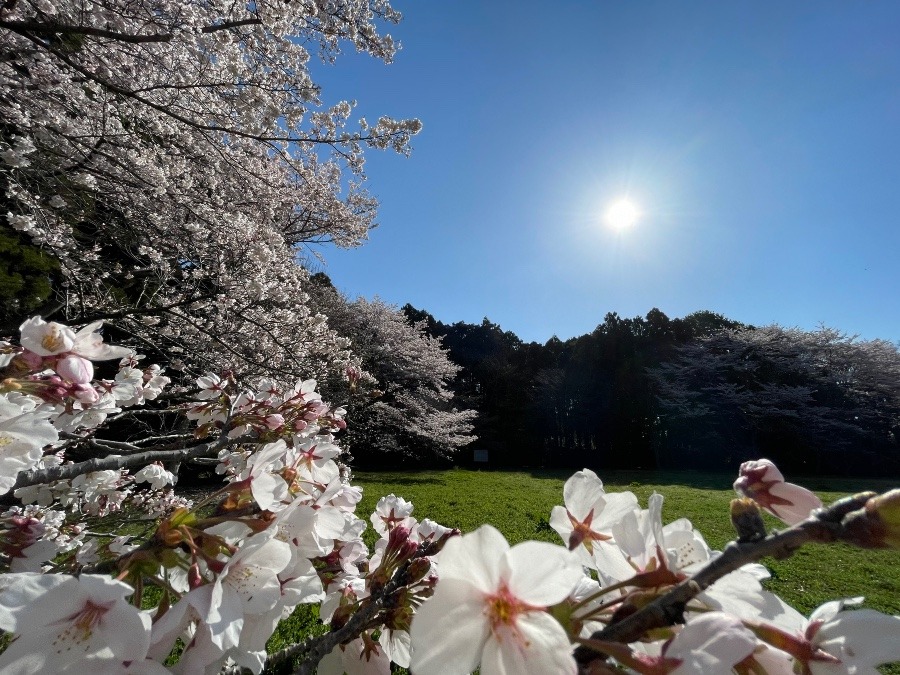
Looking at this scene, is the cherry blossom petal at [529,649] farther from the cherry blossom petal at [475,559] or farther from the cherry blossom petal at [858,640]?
the cherry blossom petal at [858,640]

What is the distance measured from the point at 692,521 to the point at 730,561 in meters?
8.20

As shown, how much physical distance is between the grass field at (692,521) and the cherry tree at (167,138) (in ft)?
11.5

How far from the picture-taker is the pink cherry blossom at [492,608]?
433mm

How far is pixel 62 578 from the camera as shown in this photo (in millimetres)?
477

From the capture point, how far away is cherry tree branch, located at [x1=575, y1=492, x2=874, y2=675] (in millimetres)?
420

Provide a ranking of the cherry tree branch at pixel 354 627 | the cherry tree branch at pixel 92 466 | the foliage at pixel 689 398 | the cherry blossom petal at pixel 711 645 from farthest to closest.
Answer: the foliage at pixel 689 398 < the cherry tree branch at pixel 92 466 < the cherry tree branch at pixel 354 627 < the cherry blossom petal at pixel 711 645

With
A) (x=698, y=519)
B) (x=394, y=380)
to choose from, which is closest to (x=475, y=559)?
(x=698, y=519)

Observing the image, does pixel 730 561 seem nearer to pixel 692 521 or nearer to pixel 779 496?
pixel 779 496

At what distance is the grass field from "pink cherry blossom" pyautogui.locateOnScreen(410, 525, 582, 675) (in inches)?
134

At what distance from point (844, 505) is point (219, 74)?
17.4ft

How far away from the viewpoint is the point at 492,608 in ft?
1.59

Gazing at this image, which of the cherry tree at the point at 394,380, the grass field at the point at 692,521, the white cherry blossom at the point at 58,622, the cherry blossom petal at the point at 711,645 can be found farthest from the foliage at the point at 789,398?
the white cherry blossom at the point at 58,622

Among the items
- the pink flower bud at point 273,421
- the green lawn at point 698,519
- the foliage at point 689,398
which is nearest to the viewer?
the pink flower bud at point 273,421

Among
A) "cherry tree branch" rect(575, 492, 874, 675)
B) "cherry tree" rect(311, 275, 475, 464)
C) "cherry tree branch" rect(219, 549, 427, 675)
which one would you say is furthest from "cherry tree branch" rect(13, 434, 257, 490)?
"cherry tree" rect(311, 275, 475, 464)
